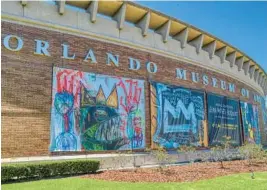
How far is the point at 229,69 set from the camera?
88.9 feet

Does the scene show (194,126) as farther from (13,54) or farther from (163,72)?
(13,54)

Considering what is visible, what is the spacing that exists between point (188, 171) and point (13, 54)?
967cm

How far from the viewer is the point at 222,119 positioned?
81.0 feet

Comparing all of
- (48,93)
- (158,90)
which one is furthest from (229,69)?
(48,93)

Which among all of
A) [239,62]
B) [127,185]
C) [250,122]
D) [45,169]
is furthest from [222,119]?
[45,169]

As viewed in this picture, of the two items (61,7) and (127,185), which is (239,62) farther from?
(127,185)

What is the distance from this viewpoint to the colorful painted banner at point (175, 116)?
19.1 meters

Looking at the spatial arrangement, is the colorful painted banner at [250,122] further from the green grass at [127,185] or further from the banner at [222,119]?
the green grass at [127,185]

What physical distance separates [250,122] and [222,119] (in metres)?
6.47

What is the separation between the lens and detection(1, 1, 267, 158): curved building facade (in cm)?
1430

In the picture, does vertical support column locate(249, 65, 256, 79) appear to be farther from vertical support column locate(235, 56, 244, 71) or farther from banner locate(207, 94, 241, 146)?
banner locate(207, 94, 241, 146)

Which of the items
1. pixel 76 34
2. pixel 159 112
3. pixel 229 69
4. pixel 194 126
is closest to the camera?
pixel 76 34

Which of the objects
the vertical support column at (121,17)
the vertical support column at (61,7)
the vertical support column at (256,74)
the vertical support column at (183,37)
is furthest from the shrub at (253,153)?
the vertical support column at (256,74)

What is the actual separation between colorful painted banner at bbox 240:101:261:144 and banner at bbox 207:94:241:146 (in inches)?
58.3
